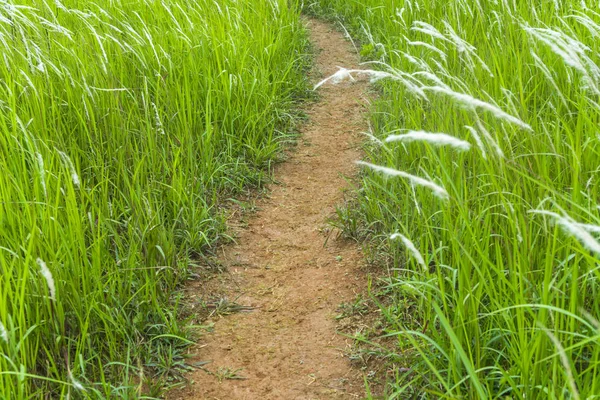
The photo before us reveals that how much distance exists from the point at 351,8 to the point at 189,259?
13.4ft

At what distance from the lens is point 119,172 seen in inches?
107

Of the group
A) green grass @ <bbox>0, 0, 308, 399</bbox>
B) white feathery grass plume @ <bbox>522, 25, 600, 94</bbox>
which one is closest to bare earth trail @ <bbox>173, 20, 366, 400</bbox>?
green grass @ <bbox>0, 0, 308, 399</bbox>

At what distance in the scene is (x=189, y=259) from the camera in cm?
280

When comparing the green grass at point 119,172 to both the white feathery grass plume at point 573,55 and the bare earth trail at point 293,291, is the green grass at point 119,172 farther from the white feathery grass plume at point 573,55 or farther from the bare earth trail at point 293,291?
the white feathery grass plume at point 573,55

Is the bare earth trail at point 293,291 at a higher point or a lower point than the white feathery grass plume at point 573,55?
lower

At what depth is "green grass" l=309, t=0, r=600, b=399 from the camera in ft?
5.16

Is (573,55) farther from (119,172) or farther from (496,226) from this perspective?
(119,172)

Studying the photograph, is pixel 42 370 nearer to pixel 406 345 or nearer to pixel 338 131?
pixel 406 345

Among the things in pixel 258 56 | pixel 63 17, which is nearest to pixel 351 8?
pixel 258 56

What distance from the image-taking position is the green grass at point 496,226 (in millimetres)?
1572

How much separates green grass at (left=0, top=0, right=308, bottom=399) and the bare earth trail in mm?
166

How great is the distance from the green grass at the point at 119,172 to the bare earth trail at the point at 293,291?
0.17 meters

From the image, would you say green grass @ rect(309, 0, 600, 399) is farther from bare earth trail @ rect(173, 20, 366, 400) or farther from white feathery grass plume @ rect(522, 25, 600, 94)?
bare earth trail @ rect(173, 20, 366, 400)

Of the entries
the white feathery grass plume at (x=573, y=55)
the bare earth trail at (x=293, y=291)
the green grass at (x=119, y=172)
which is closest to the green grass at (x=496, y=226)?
the white feathery grass plume at (x=573, y=55)
